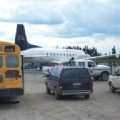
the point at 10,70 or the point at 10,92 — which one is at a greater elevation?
the point at 10,70

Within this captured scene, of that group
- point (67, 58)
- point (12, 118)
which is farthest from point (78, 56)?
point (12, 118)

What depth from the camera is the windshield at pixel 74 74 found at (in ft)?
58.7

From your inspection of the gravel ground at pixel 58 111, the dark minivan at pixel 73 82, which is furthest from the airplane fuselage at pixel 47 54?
the gravel ground at pixel 58 111

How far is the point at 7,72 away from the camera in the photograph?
589 inches

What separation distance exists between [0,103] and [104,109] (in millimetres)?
5091

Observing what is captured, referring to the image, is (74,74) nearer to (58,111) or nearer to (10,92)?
(10,92)

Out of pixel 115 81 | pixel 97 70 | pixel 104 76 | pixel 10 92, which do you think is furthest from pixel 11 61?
pixel 104 76

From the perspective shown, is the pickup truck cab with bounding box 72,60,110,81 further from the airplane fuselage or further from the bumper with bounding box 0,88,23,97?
the airplane fuselage

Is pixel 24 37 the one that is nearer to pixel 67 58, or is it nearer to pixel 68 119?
pixel 67 58

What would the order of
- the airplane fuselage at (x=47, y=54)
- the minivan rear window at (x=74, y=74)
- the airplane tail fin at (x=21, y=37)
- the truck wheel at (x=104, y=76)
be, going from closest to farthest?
the minivan rear window at (x=74, y=74) < the truck wheel at (x=104, y=76) < the airplane fuselage at (x=47, y=54) < the airplane tail fin at (x=21, y=37)

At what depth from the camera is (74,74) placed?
59.2ft

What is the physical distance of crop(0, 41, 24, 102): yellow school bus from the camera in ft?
48.7

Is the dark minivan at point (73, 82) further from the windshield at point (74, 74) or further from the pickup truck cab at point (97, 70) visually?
the pickup truck cab at point (97, 70)

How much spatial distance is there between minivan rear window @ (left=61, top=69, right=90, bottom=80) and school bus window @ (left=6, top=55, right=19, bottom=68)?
3447 mm
